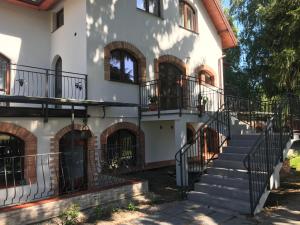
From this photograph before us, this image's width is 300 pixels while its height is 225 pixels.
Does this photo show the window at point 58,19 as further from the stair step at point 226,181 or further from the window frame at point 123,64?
the stair step at point 226,181

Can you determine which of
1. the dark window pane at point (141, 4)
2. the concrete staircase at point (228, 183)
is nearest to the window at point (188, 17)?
the dark window pane at point (141, 4)

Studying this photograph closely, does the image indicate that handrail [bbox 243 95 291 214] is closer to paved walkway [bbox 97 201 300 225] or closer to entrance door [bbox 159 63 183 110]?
paved walkway [bbox 97 201 300 225]

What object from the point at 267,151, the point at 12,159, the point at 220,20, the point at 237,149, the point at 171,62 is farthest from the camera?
the point at 220,20

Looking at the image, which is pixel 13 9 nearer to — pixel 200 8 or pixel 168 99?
pixel 168 99

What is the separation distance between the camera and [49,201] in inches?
249

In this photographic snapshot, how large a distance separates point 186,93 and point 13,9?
7103 millimetres

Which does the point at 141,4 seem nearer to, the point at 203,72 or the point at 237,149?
the point at 203,72

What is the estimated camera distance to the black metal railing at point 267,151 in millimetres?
7074

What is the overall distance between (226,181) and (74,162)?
4510 millimetres

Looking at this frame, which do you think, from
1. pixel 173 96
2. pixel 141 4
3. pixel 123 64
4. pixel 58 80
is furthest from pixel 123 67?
pixel 141 4

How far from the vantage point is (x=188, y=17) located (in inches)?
569

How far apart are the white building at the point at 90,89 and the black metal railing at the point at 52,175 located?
0.09 feet

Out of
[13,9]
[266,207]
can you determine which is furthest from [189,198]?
[13,9]

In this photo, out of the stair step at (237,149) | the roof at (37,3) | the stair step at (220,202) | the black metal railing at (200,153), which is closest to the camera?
the stair step at (220,202)
